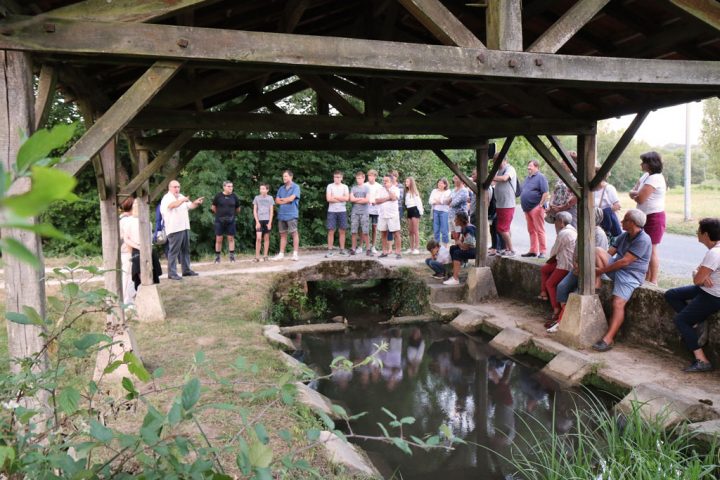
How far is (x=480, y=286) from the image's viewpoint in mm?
9031

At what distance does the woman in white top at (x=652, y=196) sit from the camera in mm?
6176

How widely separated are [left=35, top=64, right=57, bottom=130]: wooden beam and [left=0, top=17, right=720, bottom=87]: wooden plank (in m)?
0.32

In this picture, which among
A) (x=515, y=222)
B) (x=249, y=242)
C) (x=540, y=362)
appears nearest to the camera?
(x=540, y=362)

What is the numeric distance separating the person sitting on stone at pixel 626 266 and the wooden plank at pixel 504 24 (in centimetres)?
316

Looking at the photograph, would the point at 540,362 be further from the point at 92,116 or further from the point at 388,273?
the point at 92,116

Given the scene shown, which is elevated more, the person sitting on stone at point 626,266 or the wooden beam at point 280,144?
the wooden beam at point 280,144

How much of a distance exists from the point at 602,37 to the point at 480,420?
3837 millimetres

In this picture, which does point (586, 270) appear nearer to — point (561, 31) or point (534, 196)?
point (534, 196)

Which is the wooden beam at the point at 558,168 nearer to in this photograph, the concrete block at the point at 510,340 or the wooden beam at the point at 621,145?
the wooden beam at the point at 621,145

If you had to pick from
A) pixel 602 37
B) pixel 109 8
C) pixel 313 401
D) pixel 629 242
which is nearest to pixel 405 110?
pixel 602 37

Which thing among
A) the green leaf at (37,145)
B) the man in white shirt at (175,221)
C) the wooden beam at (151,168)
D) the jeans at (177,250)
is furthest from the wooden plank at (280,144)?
the green leaf at (37,145)

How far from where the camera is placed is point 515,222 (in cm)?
2003

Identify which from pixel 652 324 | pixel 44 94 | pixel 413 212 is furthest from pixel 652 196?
pixel 44 94

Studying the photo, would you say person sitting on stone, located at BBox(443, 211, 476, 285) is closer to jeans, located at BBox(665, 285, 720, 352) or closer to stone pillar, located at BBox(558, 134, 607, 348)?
stone pillar, located at BBox(558, 134, 607, 348)
